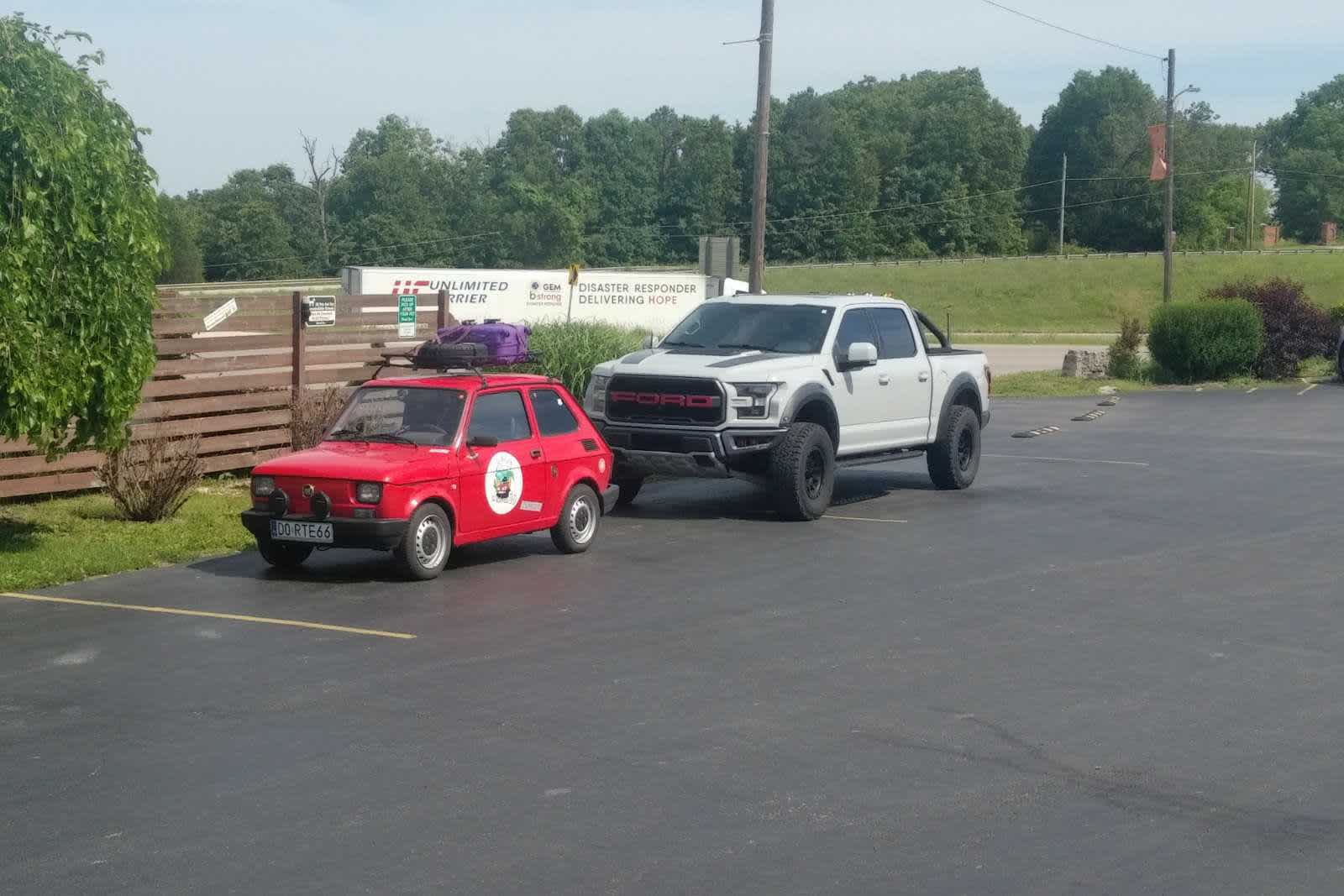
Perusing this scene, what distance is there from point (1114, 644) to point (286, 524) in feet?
20.1

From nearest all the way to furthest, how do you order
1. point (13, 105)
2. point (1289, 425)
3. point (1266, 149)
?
point (13, 105)
point (1289, 425)
point (1266, 149)

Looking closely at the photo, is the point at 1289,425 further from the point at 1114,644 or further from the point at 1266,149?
the point at 1266,149

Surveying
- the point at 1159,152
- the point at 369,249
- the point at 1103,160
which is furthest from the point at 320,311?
the point at 1103,160

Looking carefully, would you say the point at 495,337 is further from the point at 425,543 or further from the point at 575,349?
the point at 425,543

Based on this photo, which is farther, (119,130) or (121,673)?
(119,130)

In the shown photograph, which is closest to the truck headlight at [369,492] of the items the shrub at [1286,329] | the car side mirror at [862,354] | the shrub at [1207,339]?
the car side mirror at [862,354]

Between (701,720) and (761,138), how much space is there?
18.0 meters

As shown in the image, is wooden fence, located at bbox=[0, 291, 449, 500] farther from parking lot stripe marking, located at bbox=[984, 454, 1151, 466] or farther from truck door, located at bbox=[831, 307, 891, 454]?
parking lot stripe marking, located at bbox=[984, 454, 1151, 466]

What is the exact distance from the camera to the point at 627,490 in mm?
17844

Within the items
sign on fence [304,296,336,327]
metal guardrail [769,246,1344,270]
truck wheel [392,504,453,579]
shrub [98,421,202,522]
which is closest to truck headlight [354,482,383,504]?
truck wheel [392,504,453,579]

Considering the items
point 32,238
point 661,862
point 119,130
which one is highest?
point 119,130

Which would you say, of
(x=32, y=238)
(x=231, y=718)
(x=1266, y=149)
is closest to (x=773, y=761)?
(x=231, y=718)

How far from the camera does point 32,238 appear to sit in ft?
41.2

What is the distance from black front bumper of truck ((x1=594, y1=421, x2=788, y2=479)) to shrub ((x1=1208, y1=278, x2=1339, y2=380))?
1055 inches
